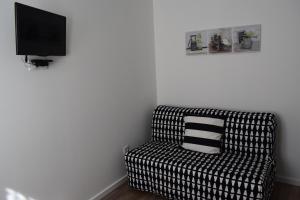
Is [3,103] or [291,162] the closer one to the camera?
[3,103]

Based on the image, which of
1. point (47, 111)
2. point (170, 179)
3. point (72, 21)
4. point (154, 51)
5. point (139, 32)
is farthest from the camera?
point (154, 51)

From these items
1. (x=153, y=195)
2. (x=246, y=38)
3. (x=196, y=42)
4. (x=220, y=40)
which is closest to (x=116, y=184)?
(x=153, y=195)

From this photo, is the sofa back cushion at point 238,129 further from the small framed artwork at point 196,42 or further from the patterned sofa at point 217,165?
the small framed artwork at point 196,42

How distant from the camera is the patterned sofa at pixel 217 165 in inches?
81.4

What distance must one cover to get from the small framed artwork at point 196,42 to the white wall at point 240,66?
0.21 feet

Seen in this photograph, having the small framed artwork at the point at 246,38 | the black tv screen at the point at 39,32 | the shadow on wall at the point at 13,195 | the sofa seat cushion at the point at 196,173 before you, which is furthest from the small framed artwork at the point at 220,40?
the shadow on wall at the point at 13,195

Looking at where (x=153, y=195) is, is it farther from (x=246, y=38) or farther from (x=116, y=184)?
(x=246, y=38)

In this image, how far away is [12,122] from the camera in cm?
174

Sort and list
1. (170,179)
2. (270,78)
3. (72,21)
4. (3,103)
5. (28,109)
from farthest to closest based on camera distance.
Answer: (270,78) < (170,179) < (72,21) < (28,109) < (3,103)

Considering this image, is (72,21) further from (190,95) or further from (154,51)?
(190,95)

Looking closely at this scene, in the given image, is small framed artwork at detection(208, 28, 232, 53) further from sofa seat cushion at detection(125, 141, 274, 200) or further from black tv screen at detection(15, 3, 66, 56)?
black tv screen at detection(15, 3, 66, 56)

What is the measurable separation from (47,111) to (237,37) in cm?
213

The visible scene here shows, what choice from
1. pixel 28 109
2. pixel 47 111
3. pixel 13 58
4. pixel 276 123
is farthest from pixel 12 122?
pixel 276 123

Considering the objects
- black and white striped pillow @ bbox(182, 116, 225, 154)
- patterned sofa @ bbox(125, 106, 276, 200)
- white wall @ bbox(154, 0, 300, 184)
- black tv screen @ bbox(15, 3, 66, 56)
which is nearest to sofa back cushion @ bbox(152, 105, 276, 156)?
patterned sofa @ bbox(125, 106, 276, 200)
